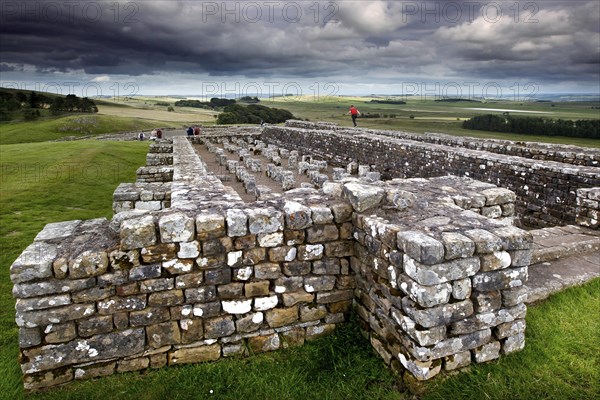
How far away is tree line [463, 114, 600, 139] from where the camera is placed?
40125mm

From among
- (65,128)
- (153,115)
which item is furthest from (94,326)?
(153,115)

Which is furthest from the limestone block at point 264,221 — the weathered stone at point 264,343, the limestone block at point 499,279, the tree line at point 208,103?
the tree line at point 208,103

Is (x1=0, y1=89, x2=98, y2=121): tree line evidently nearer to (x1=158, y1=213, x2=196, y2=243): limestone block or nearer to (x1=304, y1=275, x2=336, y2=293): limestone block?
(x1=158, y1=213, x2=196, y2=243): limestone block

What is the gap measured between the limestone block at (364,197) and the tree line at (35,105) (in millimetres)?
68455

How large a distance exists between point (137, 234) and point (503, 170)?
9896mm

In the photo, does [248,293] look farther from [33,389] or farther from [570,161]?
[570,161]

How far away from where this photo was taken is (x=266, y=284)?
423cm

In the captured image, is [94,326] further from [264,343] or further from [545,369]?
[545,369]

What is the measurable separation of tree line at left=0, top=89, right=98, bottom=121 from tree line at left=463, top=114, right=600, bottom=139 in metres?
67.3

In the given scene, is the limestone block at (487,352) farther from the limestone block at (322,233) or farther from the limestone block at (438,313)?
the limestone block at (322,233)

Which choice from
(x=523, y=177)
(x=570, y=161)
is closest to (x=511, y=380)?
(x=523, y=177)

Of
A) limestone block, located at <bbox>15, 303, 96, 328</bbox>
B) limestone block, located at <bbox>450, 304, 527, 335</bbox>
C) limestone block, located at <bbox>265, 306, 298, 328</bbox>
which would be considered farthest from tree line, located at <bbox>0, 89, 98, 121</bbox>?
limestone block, located at <bbox>450, 304, 527, 335</bbox>

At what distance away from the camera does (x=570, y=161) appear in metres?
11.5

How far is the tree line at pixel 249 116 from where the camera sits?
63.7 m
